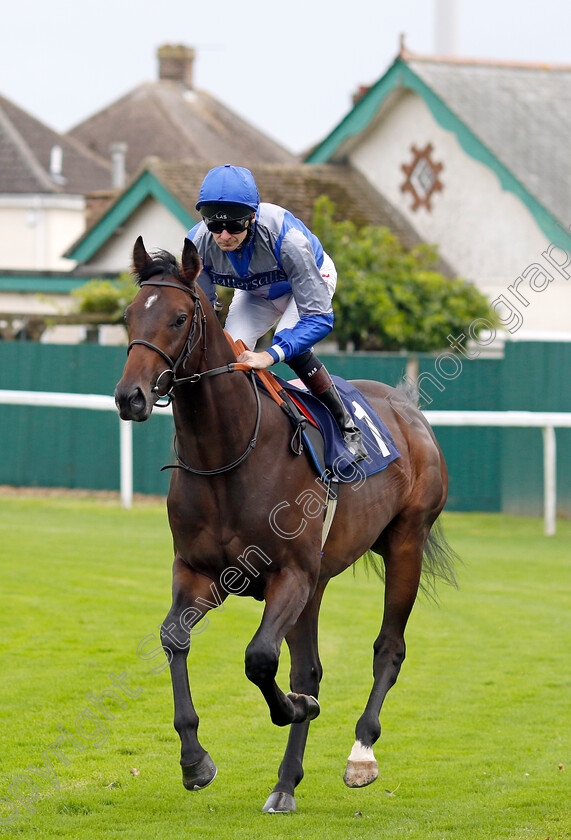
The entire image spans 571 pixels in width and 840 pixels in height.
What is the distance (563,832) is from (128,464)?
7.70 m

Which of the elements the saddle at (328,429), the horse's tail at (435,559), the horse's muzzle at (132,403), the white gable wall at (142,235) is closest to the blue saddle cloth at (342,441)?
the saddle at (328,429)

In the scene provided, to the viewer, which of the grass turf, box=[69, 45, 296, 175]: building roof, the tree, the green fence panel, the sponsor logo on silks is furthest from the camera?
box=[69, 45, 296, 175]: building roof

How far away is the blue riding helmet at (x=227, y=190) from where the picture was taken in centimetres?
412

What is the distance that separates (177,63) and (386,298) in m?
36.1

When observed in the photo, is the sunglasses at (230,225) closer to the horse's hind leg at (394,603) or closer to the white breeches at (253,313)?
the white breeches at (253,313)

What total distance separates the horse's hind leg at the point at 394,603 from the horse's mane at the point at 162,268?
183 cm

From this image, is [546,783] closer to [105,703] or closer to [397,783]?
[397,783]

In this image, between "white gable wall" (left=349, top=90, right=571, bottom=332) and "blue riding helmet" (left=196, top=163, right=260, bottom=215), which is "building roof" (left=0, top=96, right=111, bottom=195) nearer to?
"white gable wall" (left=349, top=90, right=571, bottom=332)

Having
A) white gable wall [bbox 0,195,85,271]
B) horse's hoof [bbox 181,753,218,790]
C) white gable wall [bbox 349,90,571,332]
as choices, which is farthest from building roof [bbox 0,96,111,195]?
horse's hoof [bbox 181,753,218,790]

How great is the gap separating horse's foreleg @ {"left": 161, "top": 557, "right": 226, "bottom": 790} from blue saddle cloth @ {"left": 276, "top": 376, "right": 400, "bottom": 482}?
63 cm

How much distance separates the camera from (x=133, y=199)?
1748 centimetres

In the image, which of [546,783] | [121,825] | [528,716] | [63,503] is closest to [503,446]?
[63,503]

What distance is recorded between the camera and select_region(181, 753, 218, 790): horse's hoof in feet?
13.1

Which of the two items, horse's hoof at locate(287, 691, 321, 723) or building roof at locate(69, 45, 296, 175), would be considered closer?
horse's hoof at locate(287, 691, 321, 723)
